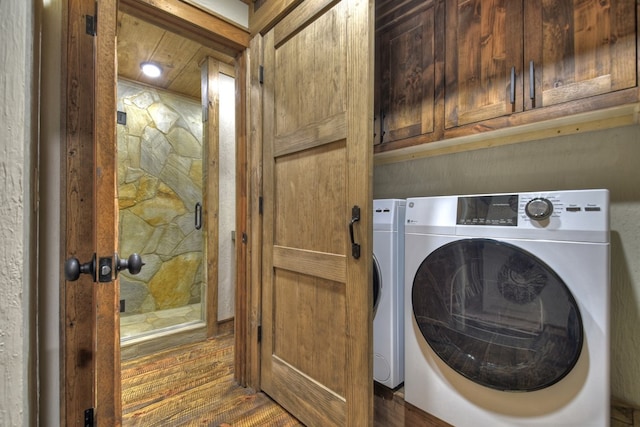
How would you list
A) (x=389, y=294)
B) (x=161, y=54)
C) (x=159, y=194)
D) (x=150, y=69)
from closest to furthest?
(x=389, y=294) < (x=161, y=54) < (x=150, y=69) < (x=159, y=194)

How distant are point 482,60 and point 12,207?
5.39 feet

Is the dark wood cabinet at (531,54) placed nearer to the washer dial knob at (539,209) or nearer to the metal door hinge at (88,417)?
the washer dial knob at (539,209)

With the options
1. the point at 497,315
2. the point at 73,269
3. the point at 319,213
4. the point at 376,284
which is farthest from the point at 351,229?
the point at 73,269

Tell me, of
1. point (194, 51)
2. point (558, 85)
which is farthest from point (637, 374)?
point (194, 51)

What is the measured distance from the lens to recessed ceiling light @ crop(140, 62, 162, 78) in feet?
8.42

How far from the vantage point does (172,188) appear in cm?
311

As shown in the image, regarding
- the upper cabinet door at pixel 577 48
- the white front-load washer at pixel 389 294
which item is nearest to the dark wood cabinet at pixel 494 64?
the upper cabinet door at pixel 577 48

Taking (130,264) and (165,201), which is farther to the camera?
(165,201)

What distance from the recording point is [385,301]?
4.52ft

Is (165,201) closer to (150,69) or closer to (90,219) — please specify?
(150,69)

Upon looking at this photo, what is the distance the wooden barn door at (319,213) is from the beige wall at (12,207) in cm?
90

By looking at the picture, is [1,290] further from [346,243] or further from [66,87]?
[346,243]

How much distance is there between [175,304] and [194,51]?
2.52 m

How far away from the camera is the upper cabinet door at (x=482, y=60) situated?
4.00 feet
